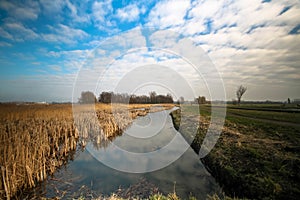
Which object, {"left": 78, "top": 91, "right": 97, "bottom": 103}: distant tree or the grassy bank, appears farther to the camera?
{"left": 78, "top": 91, "right": 97, "bottom": 103}: distant tree

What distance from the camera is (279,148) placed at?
26.6 feet

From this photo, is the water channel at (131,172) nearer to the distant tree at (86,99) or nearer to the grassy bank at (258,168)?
the grassy bank at (258,168)

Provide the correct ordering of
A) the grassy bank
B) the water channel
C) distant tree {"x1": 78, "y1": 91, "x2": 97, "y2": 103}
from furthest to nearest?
distant tree {"x1": 78, "y1": 91, "x2": 97, "y2": 103}
the water channel
the grassy bank

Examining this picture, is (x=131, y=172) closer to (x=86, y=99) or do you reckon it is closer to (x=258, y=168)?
(x=258, y=168)

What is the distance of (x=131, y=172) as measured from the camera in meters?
7.48

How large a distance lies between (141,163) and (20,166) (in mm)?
5249

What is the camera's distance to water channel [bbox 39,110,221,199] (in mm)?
5938

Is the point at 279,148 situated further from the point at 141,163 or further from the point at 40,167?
the point at 40,167

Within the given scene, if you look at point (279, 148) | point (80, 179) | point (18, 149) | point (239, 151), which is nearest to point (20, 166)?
point (18, 149)

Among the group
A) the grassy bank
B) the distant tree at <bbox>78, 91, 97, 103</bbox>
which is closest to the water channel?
the grassy bank

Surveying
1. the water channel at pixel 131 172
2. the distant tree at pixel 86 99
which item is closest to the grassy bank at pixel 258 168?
the water channel at pixel 131 172

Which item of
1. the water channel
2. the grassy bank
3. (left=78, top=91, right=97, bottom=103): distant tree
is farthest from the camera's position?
(left=78, top=91, right=97, bottom=103): distant tree

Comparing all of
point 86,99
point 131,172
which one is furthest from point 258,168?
point 86,99

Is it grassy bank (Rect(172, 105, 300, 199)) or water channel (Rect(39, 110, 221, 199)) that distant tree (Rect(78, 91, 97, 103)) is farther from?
grassy bank (Rect(172, 105, 300, 199))
